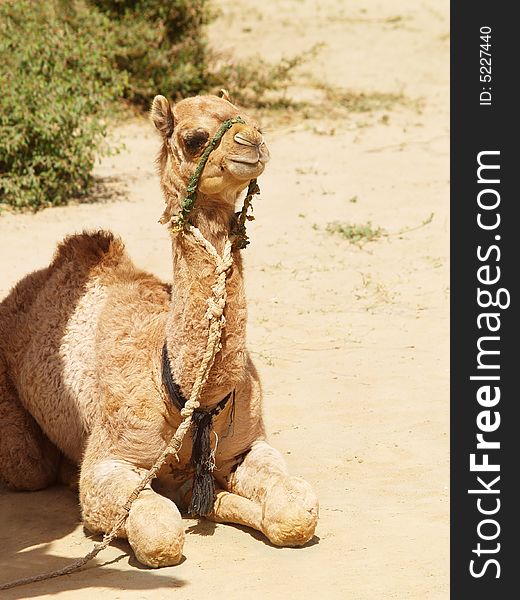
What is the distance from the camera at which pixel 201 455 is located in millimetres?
5492

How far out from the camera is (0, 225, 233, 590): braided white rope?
5.14 m

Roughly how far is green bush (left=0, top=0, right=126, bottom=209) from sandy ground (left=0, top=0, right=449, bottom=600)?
1.17ft

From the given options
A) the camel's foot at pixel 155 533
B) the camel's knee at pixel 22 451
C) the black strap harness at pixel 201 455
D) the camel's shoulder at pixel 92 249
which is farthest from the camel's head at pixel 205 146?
the camel's knee at pixel 22 451

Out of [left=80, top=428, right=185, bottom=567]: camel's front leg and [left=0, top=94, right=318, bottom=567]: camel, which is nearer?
[left=80, top=428, right=185, bottom=567]: camel's front leg

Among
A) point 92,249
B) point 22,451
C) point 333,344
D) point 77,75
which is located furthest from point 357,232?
point 22,451

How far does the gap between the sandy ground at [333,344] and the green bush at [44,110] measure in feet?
1.17

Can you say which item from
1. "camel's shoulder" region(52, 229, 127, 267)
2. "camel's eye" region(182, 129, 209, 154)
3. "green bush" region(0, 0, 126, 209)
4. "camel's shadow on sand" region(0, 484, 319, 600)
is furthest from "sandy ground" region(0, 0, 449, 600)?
"camel's eye" region(182, 129, 209, 154)

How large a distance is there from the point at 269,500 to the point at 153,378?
804mm

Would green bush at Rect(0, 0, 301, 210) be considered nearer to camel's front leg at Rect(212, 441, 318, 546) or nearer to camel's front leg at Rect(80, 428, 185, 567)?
camel's front leg at Rect(80, 428, 185, 567)

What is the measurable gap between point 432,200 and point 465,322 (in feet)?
14.1

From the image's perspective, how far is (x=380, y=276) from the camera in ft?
→ 32.2

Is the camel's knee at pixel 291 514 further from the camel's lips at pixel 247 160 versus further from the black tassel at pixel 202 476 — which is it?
the camel's lips at pixel 247 160

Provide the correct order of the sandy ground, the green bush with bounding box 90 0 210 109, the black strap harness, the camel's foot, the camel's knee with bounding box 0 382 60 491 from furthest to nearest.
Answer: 1. the green bush with bounding box 90 0 210 109
2. the camel's knee with bounding box 0 382 60 491
3. the black strap harness
4. the sandy ground
5. the camel's foot

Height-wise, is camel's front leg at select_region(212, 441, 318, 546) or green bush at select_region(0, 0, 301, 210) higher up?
green bush at select_region(0, 0, 301, 210)
